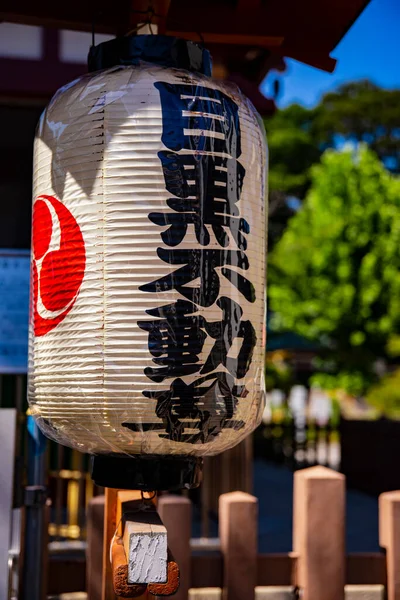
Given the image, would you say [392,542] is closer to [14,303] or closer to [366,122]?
[14,303]

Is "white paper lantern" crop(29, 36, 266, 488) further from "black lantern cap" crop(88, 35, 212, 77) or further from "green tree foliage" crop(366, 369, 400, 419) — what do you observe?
"green tree foliage" crop(366, 369, 400, 419)

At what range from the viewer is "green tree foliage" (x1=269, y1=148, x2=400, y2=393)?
21109 millimetres

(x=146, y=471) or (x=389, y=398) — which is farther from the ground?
(x=389, y=398)

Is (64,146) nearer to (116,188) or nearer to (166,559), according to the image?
(116,188)

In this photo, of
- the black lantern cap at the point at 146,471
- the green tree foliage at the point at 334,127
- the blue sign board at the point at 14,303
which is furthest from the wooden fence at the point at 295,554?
the green tree foliage at the point at 334,127

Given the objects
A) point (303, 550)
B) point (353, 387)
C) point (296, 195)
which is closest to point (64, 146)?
point (303, 550)

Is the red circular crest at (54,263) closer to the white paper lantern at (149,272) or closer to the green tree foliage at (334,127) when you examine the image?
the white paper lantern at (149,272)

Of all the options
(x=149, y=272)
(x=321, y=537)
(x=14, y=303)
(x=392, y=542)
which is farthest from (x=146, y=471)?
(x=14, y=303)

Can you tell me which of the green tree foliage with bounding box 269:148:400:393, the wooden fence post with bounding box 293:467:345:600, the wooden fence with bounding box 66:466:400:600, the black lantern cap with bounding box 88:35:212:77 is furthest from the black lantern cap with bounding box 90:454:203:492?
the green tree foliage with bounding box 269:148:400:393

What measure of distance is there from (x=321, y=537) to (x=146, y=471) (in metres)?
0.93

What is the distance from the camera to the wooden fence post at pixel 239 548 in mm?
2564

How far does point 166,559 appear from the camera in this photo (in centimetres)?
191

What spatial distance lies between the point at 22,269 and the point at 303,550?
6.49 feet

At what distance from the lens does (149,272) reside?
194 centimetres
